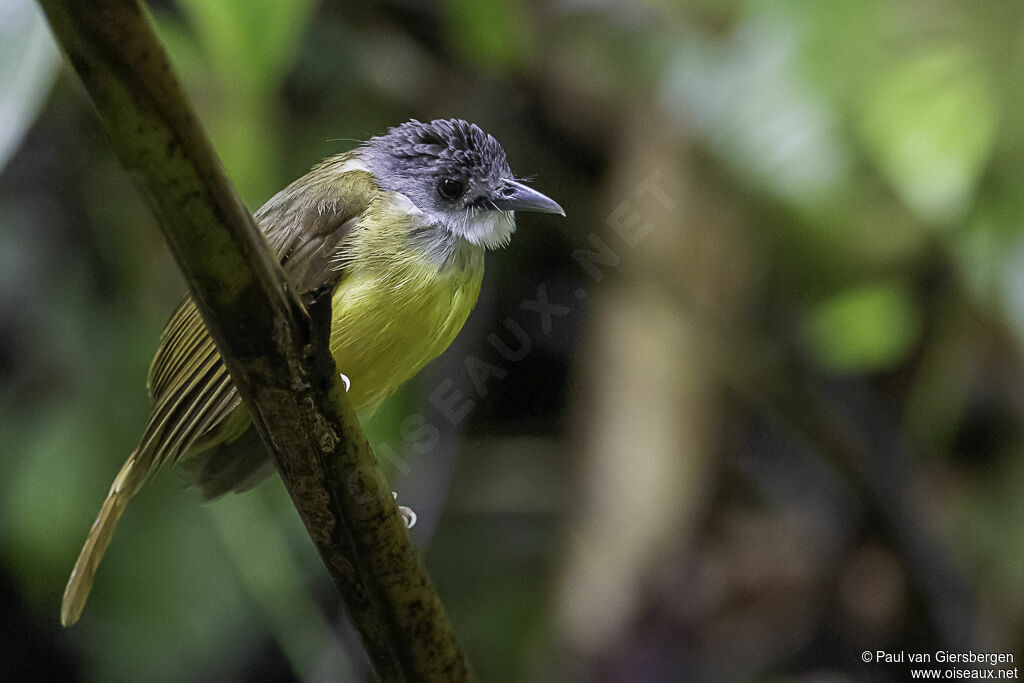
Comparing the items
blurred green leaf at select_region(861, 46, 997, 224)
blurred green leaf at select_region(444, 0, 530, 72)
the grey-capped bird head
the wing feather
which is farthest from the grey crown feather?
blurred green leaf at select_region(861, 46, 997, 224)

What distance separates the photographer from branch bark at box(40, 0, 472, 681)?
1.84 ft

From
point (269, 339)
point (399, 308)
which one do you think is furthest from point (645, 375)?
point (269, 339)

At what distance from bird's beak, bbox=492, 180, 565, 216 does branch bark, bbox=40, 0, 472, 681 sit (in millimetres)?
304

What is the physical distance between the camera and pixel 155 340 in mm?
2041

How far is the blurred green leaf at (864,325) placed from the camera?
7.15 feet

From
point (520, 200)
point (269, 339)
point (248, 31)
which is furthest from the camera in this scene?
point (248, 31)

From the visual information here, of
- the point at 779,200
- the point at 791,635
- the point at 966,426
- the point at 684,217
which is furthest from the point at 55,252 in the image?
the point at 966,426

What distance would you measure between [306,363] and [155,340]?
4.80 feet

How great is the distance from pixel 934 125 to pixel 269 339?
1507mm

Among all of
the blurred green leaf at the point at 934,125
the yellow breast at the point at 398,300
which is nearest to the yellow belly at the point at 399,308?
the yellow breast at the point at 398,300

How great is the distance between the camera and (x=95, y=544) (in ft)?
3.41

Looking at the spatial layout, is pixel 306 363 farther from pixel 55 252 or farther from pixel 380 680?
pixel 55 252

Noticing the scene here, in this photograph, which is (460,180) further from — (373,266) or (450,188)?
(373,266)

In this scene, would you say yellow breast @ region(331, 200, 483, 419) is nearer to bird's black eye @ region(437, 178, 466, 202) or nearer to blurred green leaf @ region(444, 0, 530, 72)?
bird's black eye @ region(437, 178, 466, 202)
